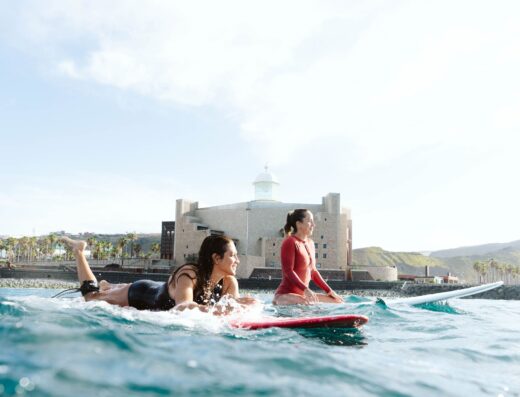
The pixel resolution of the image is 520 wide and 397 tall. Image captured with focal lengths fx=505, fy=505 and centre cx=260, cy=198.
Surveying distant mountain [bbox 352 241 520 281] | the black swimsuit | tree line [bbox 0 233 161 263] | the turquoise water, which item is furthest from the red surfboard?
distant mountain [bbox 352 241 520 281]

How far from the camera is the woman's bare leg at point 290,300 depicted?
716 cm

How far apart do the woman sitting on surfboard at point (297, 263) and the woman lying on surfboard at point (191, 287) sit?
1.88 meters

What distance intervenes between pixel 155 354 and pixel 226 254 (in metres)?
1.71

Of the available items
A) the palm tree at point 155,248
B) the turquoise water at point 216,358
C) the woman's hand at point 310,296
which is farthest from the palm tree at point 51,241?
the turquoise water at point 216,358

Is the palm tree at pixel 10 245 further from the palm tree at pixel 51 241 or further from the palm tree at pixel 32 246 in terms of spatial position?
the palm tree at pixel 51 241

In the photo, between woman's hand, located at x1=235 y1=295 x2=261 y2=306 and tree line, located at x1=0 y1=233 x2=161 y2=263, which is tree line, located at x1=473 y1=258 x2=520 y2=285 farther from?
woman's hand, located at x1=235 y1=295 x2=261 y2=306

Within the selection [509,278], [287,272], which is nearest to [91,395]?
[287,272]

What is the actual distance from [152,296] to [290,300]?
8.38ft

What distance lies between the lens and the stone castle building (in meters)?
57.9

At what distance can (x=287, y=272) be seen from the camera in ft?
24.1

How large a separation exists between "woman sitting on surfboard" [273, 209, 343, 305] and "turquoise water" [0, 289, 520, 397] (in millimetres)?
2089

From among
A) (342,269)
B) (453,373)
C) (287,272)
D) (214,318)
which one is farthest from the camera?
(342,269)

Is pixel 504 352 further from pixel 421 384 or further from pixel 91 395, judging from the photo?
pixel 91 395

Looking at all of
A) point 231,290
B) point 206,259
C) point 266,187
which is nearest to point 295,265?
point 231,290
